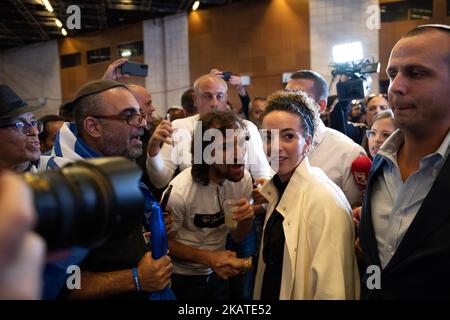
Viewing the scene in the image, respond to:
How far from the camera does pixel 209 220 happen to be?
1.82m

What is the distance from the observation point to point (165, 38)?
33.0ft

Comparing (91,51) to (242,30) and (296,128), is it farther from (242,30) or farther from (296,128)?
(296,128)

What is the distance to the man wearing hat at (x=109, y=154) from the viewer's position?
4.27 feet

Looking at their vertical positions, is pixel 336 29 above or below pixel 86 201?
above

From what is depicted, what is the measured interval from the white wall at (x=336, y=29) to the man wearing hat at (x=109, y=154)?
21.9 ft

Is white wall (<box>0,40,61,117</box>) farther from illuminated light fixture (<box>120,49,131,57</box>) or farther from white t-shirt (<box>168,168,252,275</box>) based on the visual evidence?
white t-shirt (<box>168,168,252,275</box>)

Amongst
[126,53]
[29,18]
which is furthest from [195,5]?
[29,18]

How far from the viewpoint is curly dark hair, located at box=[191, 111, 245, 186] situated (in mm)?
1848

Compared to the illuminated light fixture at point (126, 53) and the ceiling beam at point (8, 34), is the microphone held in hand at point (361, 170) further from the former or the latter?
the ceiling beam at point (8, 34)

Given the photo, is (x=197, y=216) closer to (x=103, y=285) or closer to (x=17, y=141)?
(x=103, y=285)

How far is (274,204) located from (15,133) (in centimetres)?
125

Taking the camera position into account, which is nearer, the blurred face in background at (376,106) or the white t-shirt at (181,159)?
the white t-shirt at (181,159)

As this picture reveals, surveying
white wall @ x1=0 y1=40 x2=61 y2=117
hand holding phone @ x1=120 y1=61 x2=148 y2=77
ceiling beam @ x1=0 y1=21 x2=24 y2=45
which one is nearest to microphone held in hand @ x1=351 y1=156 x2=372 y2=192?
hand holding phone @ x1=120 y1=61 x2=148 y2=77

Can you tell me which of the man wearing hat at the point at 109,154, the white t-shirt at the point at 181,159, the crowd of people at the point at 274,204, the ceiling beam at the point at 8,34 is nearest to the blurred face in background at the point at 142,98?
the white t-shirt at the point at 181,159
